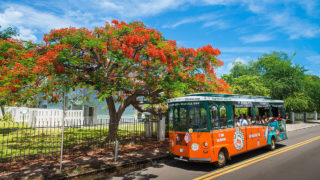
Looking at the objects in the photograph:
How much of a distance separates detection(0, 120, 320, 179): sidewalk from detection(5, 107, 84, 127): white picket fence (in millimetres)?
7327

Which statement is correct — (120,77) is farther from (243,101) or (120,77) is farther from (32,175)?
(243,101)

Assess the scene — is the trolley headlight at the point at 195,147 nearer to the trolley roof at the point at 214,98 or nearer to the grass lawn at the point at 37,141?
the trolley roof at the point at 214,98

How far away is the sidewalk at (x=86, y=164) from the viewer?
6985 mm

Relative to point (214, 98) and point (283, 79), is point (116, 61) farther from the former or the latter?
point (283, 79)

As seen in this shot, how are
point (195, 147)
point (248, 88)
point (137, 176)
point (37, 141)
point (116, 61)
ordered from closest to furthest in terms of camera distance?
point (137, 176)
point (195, 147)
point (116, 61)
point (37, 141)
point (248, 88)

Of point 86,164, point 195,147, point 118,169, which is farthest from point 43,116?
point 195,147

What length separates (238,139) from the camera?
9047 mm

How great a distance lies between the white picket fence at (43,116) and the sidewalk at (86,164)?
733cm

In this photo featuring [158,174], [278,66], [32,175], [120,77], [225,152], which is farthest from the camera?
[278,66]

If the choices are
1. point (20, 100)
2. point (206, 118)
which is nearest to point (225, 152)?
point (206, 118)

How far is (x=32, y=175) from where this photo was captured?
6.77m

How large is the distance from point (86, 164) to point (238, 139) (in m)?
6.92

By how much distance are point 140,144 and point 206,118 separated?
20.6 feet

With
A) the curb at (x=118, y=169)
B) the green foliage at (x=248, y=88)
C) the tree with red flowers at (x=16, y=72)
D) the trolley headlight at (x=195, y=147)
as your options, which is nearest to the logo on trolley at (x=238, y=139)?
the trolley headlight at (x=195, y=147)
